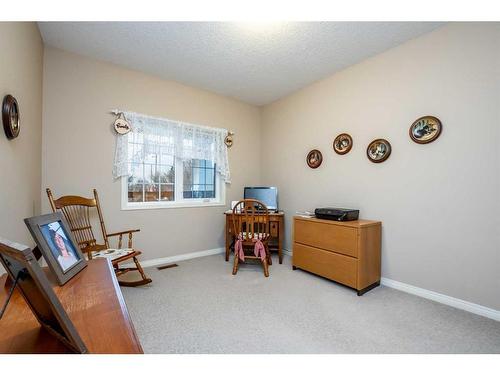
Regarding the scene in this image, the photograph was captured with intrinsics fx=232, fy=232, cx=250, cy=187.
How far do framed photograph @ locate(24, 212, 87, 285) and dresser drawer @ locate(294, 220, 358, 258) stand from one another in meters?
2.14

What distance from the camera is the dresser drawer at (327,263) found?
2.28 metres

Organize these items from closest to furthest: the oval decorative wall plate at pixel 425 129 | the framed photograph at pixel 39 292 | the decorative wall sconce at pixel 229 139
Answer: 1. the framed photograph at pixel 39 292
2. the oval decorative wall plate at pixel 425 129
3. the decorative wall sconce at pixel 229 139

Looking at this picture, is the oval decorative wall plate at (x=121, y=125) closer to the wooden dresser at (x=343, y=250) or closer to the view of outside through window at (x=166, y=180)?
the view of outside through window at (x=166, y=180)

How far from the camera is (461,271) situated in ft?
6.49

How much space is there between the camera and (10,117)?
138 cm

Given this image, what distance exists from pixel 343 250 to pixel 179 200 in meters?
2.21

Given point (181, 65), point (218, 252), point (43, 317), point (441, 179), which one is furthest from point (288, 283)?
point (181, 65)

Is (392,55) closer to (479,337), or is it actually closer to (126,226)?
(479,337)

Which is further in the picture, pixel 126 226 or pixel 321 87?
pixel 321 87

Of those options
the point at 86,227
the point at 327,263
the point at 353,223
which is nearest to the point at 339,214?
the point at 353,223

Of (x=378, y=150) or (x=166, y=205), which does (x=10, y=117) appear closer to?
(x=166, y=205)

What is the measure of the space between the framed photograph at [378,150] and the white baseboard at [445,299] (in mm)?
1279

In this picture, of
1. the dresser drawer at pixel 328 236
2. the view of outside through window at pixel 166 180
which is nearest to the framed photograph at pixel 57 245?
the view of outside through window at pixel 166 180

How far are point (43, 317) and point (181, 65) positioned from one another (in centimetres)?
276
